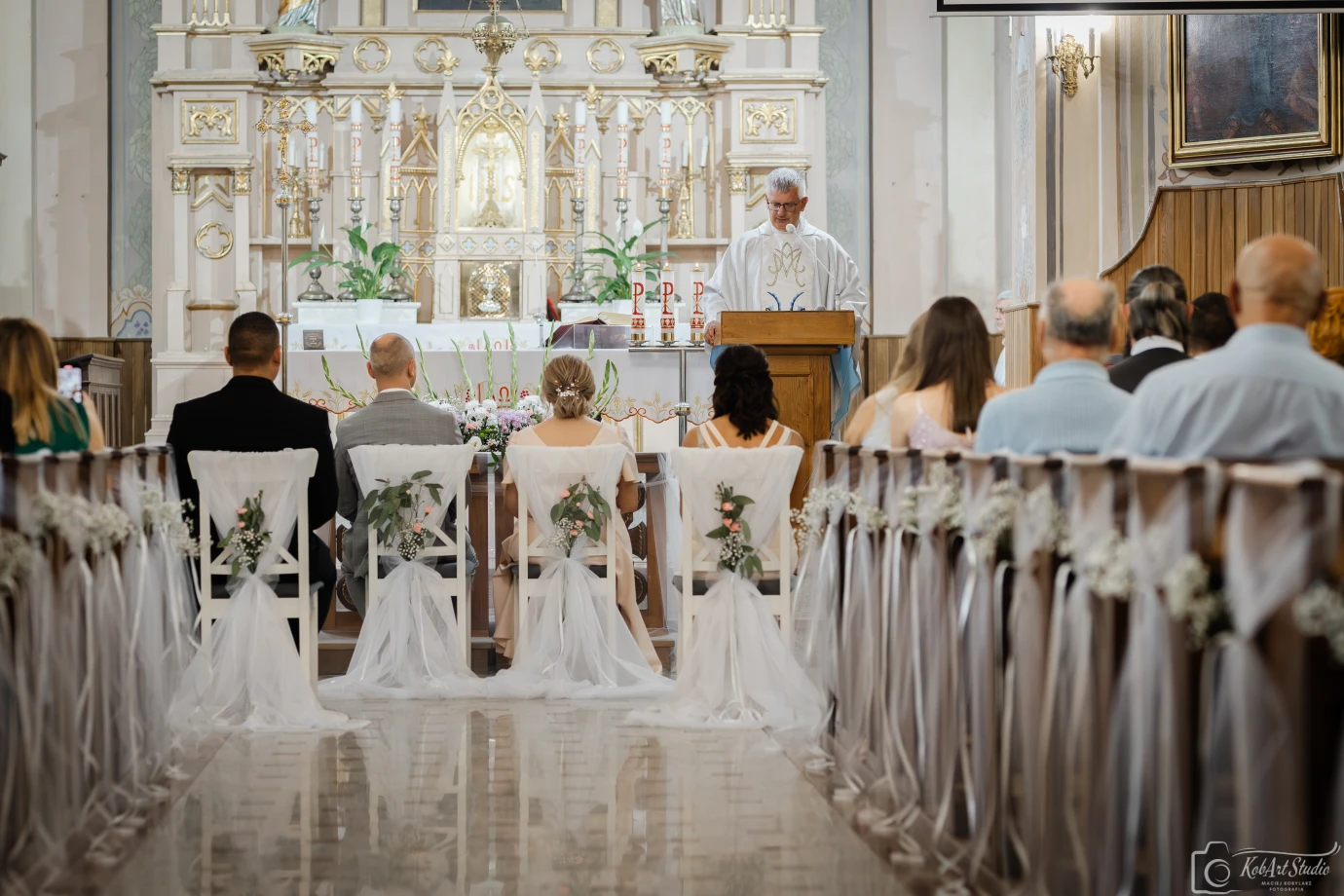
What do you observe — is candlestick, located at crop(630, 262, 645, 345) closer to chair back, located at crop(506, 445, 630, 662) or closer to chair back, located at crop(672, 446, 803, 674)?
chair back, located at crop(506, 445, 630, 662)

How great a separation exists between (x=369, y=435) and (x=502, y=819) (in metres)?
2.20

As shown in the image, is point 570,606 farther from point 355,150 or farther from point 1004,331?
point 355,150

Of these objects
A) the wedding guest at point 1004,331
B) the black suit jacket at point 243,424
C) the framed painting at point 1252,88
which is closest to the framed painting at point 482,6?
the wedding guest at point 1004,331

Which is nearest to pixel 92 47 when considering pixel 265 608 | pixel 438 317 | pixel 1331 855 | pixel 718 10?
pixel 438 317

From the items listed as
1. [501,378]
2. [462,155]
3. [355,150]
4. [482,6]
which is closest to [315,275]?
[355,150]

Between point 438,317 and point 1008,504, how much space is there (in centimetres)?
727

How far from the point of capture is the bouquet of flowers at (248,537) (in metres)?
4.83

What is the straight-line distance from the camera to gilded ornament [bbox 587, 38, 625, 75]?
10.4 meters

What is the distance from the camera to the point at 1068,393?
11.1 ft

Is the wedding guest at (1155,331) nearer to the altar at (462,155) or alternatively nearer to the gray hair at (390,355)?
the gray hair at (390,355)

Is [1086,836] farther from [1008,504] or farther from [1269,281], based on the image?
[1269,281]

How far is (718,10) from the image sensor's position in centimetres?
1041

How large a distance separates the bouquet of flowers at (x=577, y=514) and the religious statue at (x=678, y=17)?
5575 millimetres

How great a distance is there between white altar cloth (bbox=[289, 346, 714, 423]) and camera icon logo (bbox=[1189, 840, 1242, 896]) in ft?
20.1
